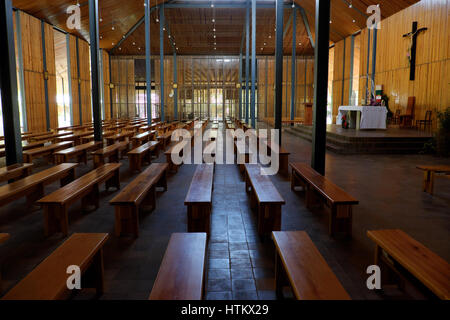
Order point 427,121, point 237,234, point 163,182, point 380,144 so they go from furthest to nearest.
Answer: point 427,121 < point 380,144 < point 163,182 < point 237,234

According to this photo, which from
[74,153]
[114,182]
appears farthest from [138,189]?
[74,153]

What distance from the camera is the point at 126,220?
3.41m

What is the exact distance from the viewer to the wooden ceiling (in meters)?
14.1

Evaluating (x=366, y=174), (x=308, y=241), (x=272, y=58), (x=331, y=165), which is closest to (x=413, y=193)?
(x=366, y=174)

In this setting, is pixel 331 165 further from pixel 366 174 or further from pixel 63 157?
pixel 63 157

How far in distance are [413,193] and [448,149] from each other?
413 centimetres

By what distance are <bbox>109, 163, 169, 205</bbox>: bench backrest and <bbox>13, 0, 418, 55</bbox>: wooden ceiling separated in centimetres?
1090

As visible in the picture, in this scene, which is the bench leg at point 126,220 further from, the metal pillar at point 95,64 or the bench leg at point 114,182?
the metal pillar at point 95,64

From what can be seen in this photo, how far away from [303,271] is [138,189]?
7.69ft

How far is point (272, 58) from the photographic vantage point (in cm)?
2544

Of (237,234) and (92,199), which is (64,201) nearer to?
(92,199)

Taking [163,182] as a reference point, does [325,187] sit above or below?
above

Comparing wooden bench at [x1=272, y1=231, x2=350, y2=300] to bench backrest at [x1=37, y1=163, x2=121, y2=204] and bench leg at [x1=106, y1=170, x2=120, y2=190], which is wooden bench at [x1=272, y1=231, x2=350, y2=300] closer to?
bench backrest at [x1=37, y1=163, x2=121, y2=204]

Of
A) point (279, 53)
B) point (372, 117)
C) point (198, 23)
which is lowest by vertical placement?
point (372, 117)
